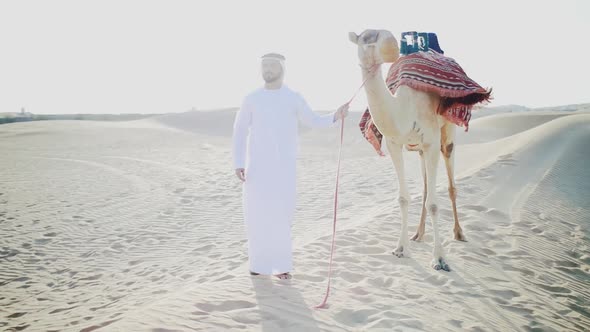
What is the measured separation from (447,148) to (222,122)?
117 feet

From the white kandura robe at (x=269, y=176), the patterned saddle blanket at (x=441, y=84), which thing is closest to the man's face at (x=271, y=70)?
the white kandura robe at (x=269, y=176)

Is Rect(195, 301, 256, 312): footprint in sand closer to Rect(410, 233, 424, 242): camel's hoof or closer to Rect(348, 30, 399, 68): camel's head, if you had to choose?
Rect(348, 30, 399, 68): camel's head

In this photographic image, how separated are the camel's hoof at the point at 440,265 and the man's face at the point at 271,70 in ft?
8.65

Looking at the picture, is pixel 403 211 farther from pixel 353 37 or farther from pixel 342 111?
pixel 353 37

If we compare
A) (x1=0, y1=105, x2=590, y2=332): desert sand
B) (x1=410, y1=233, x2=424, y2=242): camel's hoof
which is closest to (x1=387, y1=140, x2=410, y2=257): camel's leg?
(x1=0, y1=105, x2=590, y2=332): desert sand

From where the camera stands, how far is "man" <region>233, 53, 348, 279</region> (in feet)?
13.3

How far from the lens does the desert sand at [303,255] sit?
11.3 ft

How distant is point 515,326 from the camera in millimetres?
3451

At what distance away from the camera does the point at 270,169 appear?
405cm

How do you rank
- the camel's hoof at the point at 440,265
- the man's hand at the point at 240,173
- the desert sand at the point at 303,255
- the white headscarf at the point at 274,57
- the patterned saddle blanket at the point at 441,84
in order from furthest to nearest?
1. the patterned saddle blanket at the point at 441,84
2. the camel's hoof at the point at 440,265
3. the man's hand at the point at 240,173
4. the white headscarf at the point at 274,57
5. the desert sand at the point at 303,255

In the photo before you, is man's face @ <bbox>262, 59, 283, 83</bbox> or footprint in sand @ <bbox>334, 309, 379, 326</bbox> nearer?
footprint in sand @ <bbox>334, 309, 379, 326</bbox>

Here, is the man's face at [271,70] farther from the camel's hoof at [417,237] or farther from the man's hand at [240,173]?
the camel's hoof at [417,237]

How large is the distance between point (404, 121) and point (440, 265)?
1650 mm

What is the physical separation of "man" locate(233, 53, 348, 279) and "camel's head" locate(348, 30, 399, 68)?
562mm
